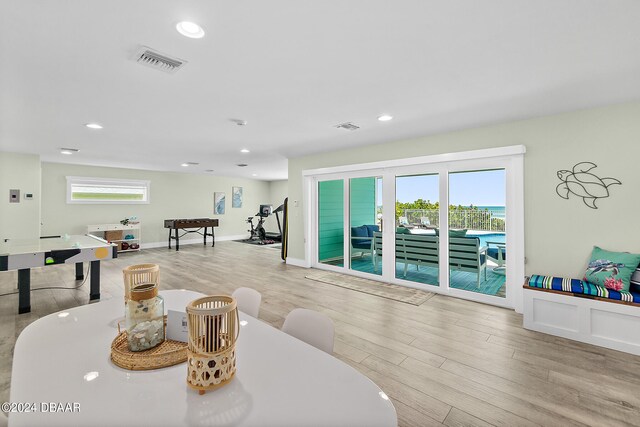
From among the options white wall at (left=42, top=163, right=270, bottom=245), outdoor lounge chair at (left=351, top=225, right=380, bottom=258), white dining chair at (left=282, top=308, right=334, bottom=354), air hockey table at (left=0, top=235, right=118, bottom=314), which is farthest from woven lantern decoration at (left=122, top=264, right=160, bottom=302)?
white wall at (left=42, top=163, right=270, bottom=245)

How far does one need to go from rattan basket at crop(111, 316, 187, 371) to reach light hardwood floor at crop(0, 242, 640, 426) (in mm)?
89

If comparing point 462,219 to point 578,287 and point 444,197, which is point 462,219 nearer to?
point 444,197

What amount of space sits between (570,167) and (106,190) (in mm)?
10145

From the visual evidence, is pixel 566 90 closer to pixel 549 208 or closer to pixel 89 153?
A: pixel 549 208

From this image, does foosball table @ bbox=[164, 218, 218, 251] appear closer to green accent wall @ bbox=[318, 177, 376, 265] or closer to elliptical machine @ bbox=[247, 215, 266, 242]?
elliptical machine @ bbox=[247, 215, 266, 242]

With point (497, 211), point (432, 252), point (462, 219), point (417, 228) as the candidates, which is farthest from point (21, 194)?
point (497, 211)

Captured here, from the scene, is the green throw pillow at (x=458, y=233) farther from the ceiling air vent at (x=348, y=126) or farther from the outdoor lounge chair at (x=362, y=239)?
the ceiling air vent at (x=348, y=126)

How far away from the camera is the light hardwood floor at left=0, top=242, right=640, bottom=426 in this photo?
1882mm

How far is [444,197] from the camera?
4293 mm

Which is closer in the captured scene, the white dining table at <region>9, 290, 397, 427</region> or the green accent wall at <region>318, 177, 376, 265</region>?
the white dining table at <region>9, 290, 397, 427</region>

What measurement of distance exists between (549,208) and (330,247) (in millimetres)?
3692

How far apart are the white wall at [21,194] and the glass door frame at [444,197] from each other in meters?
5.73

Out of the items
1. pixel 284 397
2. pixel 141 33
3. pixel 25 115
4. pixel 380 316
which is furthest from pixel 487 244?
pixel 25 115

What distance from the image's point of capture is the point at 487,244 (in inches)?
163
